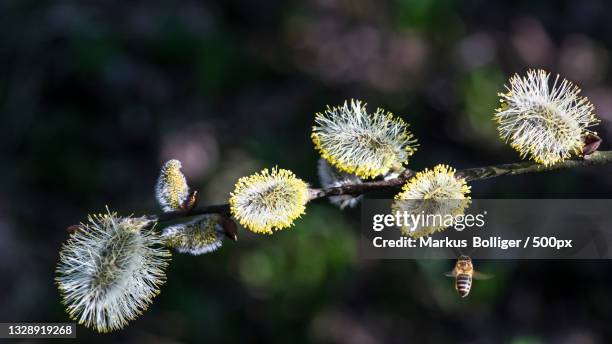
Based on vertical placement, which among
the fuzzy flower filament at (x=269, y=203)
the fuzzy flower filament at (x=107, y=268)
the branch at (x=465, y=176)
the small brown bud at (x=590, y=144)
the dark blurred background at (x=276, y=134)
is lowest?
the fuzzy flower filament at (x=107, y=268)

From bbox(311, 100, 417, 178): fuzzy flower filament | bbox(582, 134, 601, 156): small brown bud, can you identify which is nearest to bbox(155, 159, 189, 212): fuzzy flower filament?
bbox(311, 100, 417, 178): fuzzy flower filament

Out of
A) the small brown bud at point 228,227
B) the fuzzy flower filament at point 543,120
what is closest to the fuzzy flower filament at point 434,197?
the fuzzy flower filament at point 543,120

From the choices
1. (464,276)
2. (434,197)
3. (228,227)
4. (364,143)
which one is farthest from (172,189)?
(464,276)

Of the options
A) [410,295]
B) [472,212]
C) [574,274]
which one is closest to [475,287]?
[410,295]

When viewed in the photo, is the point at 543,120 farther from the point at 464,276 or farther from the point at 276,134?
the point at 276,134

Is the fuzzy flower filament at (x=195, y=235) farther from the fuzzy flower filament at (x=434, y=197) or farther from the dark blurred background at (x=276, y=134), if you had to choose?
the dark blurred background at (x=276, y=134)

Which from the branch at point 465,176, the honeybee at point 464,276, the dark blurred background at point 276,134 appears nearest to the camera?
the branch at point 465,176

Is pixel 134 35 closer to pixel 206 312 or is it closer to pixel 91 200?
pixel 91 200

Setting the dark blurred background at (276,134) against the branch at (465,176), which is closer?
the branch at (465,176)
